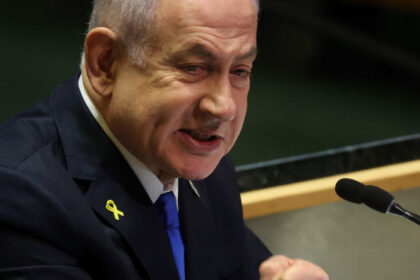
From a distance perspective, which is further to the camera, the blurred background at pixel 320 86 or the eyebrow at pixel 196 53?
the blurred background at pixel 320 86

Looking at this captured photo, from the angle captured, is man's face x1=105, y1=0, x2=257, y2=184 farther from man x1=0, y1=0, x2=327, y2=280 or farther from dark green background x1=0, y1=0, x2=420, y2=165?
dark green background x1=0, y1=0, x2=420, y2=165

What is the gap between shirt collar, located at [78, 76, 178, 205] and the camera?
1.38 metres

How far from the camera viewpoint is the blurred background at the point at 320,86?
2.12 metres

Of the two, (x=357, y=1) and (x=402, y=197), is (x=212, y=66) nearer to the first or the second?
(x=402, y=197)

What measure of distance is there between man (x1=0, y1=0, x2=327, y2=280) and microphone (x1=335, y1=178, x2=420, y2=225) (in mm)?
158

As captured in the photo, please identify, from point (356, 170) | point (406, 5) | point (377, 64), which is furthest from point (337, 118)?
point (356, 170)

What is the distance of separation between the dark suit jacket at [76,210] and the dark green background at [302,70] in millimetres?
2108

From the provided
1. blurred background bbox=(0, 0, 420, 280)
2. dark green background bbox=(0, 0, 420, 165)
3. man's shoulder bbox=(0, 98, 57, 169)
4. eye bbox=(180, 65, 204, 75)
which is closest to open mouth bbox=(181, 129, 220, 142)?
eye bbox=(180, 65, 204, 75)

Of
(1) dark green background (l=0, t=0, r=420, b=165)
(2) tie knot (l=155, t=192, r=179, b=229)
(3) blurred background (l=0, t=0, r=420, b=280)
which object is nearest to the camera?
(2) tie knot (l=155, t=192, r=179, b=229)

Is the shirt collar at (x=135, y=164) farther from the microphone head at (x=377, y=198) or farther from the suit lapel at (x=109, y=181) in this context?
the microphone head at (x=377, y=198)

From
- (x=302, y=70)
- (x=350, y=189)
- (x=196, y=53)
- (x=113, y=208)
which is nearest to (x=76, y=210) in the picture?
(x=113, y=208)

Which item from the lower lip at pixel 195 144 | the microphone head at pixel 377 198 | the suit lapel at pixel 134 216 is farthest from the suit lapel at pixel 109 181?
the microphone head at pixel 377 198

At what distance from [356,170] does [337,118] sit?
195cm

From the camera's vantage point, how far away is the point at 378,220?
6.98 feet
